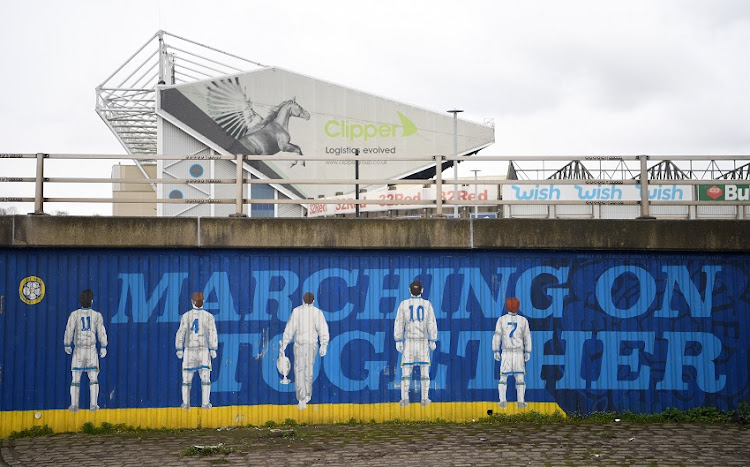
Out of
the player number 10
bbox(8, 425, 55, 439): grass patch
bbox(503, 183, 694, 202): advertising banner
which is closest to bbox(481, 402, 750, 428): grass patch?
the player number 10

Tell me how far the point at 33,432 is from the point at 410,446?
5.37m

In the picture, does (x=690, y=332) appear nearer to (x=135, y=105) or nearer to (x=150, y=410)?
(x=150, y=410)

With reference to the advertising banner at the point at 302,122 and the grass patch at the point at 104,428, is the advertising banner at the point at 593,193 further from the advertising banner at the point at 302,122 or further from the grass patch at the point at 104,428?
the grass patch at the point at 104,428

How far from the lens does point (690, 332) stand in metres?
10.4

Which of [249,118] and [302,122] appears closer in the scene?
[249,118]

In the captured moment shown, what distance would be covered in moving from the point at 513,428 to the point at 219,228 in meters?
5.07

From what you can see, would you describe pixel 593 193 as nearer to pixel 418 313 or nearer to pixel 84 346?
pixel 418 313

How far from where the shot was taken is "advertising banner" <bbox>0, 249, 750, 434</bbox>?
32.9 ft

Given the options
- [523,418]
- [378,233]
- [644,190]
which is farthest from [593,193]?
[378,233]

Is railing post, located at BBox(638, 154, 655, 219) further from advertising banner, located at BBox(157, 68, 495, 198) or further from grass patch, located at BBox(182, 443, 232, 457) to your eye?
advertising banner, located at BBox(157, 68, 495, 198)

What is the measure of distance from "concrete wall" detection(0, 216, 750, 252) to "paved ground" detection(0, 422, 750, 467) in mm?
2611

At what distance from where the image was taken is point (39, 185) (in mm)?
10039

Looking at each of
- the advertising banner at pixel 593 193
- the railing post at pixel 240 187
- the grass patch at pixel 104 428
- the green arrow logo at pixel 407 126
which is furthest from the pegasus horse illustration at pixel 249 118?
the grass patch at pixel 104 428

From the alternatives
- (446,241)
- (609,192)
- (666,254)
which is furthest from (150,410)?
(609,192)
